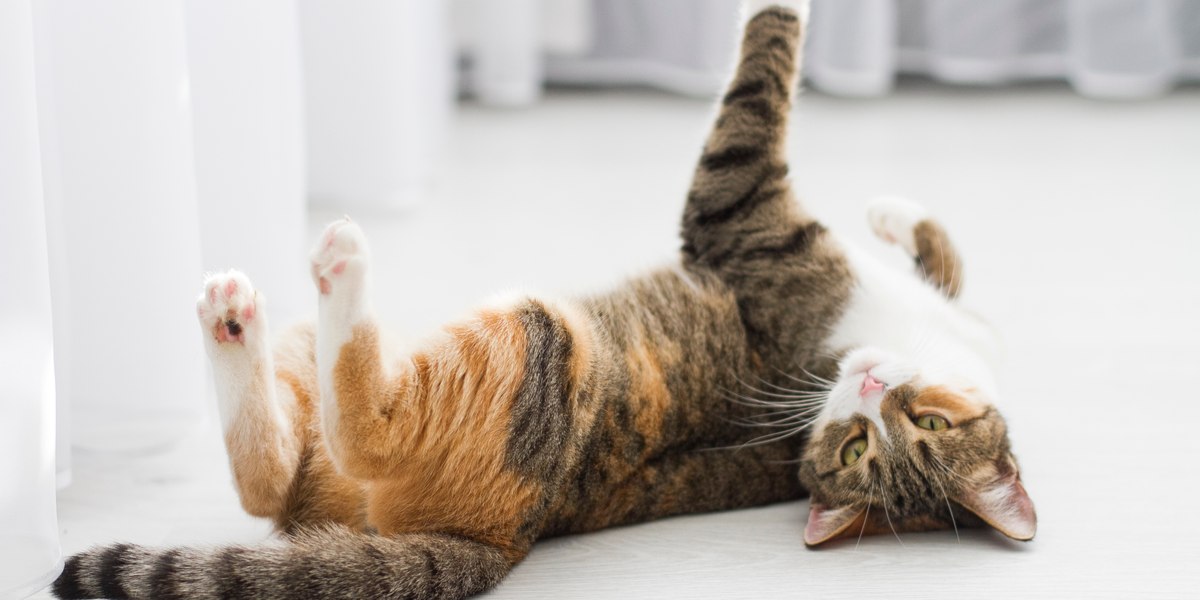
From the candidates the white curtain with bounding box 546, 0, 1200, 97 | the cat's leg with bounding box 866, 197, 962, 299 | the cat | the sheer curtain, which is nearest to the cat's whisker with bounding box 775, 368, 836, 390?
the cat

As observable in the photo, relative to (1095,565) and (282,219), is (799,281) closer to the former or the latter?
(1095,565)

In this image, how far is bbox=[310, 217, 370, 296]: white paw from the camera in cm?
117

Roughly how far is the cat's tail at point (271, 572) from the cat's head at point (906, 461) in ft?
1.50

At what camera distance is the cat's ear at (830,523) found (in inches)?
51.7

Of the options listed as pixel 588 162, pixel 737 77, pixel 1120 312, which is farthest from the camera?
pixel 588 162

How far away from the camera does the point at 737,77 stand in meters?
1.65

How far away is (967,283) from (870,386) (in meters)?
0.88

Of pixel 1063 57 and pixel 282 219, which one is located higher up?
pixel 1063 57

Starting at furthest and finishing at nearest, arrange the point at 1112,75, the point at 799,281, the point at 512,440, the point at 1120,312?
the point at 1112,75 → the point at 1120,312 → the point at 799,281 → the point at 512,440

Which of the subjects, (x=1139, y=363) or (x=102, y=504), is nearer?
(x=102, y=504)

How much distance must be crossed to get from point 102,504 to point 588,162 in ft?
5.45

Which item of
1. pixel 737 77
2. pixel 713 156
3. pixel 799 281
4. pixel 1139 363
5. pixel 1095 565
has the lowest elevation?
pixel 1095 565

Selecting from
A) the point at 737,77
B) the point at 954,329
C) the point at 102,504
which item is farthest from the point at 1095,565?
the point at 102,504

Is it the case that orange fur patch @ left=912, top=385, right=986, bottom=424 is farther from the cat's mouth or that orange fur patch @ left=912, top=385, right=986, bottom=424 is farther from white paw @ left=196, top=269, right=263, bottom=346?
white paw @ left=196, top=269, right=263, bottom=346
